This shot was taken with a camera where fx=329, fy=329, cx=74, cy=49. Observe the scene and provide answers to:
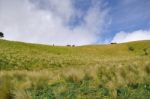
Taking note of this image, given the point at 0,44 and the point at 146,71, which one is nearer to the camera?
the point at 146,71

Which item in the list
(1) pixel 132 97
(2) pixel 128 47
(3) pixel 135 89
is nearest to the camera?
(1) pixel 132 97

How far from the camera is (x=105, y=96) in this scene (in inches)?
388

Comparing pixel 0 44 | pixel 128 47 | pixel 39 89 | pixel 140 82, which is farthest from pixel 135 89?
pixel 128 47

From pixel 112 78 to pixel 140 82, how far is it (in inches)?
45.7

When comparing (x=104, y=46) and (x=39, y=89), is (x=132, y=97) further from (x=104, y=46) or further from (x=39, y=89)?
(x=104, y=46)

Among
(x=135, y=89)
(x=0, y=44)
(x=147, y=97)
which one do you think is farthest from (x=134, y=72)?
(x=0, y=44)

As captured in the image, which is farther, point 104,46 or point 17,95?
point 104,46

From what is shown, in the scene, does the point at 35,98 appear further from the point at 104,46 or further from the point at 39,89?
the point at 104,46

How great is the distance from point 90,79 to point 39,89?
2.50 m

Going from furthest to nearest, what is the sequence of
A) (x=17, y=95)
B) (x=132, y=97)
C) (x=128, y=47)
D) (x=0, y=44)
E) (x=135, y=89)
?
(x=128, y=47), (x=0, y=44), (x=135, y=89), (x=132, y=97), (x=17, y=95)

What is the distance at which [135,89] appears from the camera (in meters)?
11.0

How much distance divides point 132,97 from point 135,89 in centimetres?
120

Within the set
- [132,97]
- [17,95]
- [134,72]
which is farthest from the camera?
[134,72]

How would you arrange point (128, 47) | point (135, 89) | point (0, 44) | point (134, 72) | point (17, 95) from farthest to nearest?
point (128, 47) → point (0, 44) → point (134, 72) → point (135, 89) → point (17, 95)
